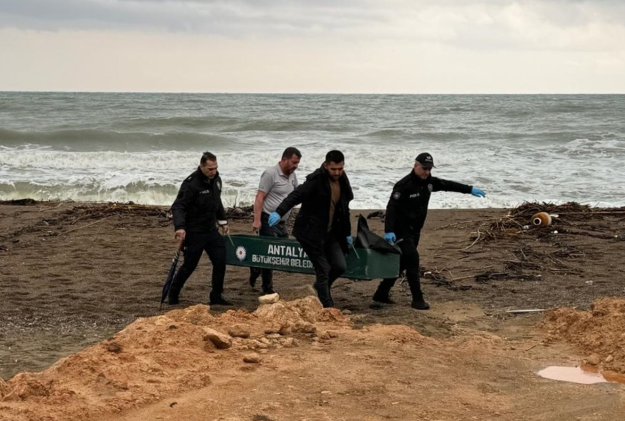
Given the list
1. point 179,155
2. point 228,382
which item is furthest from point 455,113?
point 228,382

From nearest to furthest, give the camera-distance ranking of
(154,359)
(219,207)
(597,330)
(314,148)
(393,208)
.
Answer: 1. (154,359)
2. (597,330)
3. (393,208)
4. (219,207)
5. (314,148)

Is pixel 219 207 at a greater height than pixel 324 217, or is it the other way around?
pixel 324 217

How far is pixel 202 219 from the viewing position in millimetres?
9727

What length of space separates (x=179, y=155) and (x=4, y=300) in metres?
18.7

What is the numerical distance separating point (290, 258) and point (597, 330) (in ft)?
10.5

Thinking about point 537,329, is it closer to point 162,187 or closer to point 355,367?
point 355,367

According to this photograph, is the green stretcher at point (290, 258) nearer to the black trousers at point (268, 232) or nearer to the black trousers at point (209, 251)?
the black trousers at point (209, 251)

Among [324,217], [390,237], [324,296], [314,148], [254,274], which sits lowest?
[314,148]

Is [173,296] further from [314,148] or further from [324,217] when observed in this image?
[314,148]

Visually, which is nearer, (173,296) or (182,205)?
(182,205)

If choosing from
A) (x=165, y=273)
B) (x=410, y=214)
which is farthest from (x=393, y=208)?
(x=165, y=273)

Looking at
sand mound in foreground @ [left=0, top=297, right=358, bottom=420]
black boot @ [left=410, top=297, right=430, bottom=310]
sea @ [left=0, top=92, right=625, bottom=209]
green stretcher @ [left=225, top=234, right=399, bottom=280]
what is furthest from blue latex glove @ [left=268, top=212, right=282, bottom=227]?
sea @ [left=0, top=92, right=625, bottom=209]

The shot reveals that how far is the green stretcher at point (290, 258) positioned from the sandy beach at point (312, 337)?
0.36 m

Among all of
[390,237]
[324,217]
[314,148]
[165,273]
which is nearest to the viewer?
[324,217]
